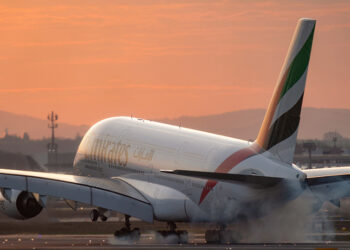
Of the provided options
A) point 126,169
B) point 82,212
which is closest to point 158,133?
point 126,169

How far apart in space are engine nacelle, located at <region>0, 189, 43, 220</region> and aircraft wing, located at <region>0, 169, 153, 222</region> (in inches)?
43.9

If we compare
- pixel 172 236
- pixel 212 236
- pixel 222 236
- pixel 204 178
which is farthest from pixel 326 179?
pixel 172 236

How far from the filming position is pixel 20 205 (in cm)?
4728

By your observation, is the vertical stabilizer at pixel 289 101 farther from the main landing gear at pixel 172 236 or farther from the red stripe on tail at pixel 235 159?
the main landing gear at pixel 172 236

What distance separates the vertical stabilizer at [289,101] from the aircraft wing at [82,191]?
7535 mm

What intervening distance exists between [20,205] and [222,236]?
354 inches

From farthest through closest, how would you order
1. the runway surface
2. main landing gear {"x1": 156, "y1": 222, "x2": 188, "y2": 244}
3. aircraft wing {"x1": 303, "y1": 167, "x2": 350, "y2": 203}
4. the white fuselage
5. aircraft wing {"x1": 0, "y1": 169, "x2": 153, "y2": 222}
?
main landing gear {"x1": 156, "y1": 222, "x2": 188, "y2": 244} → aircraft wing {"x1": 0, "y1": 169, "x2": 153, "y2": 222} → the white fuselage → the runway surface → aircraft wing {"x1": 303, "y1": 167, "x2": 350, "y2": 203}

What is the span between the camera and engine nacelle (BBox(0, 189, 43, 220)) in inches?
1860

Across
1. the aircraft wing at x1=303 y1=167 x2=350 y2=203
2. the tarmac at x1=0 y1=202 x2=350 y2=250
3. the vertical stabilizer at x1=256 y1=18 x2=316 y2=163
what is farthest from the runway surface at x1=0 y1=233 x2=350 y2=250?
the vertical stabilizer at x1=256 y1=18 x2=316 y2=163

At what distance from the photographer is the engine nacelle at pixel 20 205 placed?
47.2m

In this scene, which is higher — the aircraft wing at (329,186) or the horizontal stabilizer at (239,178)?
the horizontal stabilizer at (239,178)

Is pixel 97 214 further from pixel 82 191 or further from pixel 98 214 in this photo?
pixel 82 191

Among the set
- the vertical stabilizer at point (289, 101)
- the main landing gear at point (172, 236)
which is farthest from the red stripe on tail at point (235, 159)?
the main landing gear at point (172, 236)

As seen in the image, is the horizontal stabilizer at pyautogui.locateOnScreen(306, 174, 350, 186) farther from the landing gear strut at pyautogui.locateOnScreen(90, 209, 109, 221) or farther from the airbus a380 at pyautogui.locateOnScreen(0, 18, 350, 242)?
the landing gear strut at pyautogui.locateOnScreen(90, 209, 109, 221)
